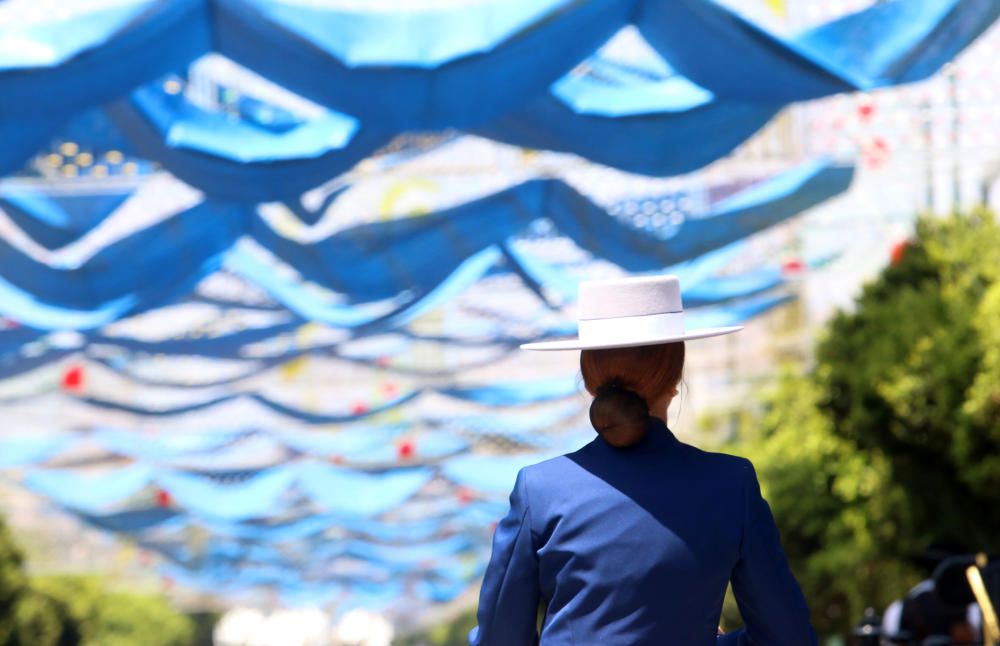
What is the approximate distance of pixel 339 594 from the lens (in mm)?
29844

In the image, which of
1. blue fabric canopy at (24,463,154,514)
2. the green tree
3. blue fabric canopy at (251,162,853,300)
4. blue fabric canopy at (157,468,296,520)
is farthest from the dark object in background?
blue fabric canopy at (24,463,154,514)

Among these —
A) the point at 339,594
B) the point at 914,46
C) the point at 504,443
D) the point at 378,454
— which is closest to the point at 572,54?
the point at 914,46

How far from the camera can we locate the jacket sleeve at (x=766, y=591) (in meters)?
2.87

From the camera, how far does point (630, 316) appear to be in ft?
9.75

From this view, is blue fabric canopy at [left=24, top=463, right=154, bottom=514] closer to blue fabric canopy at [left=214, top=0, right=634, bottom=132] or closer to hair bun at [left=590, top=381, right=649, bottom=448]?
blue fabric canopy at [left=214, top=0, right=634, bottom=132]

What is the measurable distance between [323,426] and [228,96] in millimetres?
6360

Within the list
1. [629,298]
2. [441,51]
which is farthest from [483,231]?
[629,298]

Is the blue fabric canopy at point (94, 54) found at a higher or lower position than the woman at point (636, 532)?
higher

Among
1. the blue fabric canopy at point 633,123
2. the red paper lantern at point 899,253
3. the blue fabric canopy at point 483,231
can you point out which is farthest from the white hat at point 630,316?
the red paper lantern at point 899,253

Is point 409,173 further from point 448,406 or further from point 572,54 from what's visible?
point 448,406

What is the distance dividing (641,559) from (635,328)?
0.36m

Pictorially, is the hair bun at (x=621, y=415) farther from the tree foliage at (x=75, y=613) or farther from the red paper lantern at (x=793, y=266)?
the tree foliage at (x=75, y=613)

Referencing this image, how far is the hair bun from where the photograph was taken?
2.93 meters

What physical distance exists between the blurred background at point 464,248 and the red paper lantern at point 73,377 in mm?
53
